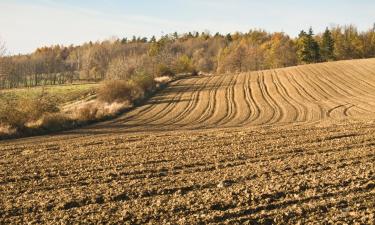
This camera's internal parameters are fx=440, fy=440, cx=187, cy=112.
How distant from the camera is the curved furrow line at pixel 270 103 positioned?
111ft

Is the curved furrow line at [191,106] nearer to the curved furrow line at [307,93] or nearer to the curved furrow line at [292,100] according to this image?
the curved furrow line at [292,100]

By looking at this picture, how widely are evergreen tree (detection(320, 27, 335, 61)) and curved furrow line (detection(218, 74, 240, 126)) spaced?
36466mm

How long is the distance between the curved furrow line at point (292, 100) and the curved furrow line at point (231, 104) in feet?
17.7

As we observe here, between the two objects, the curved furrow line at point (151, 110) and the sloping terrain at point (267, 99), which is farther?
the curved furrow line at point (151, 110)

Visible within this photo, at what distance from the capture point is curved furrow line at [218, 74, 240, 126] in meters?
35.4

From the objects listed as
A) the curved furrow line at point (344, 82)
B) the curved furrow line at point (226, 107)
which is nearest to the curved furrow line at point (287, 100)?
the curved furrow line at point (226, 107)

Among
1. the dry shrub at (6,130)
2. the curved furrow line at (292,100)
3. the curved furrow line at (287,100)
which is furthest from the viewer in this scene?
the curved furrow line at (287,100)

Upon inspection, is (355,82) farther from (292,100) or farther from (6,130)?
(6,130)

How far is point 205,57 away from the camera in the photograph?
12900 centimetres

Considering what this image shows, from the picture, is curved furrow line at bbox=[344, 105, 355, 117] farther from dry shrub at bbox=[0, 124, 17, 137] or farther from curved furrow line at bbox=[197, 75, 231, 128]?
dry shrub at bbox=[0, 124, 17, 137]

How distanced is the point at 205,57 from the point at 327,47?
1655 inches

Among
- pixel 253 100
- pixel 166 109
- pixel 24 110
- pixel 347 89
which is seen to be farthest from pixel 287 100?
pixel 24 110

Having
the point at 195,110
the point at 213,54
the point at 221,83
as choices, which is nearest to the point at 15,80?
the point at 213,54

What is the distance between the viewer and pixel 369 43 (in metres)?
102
